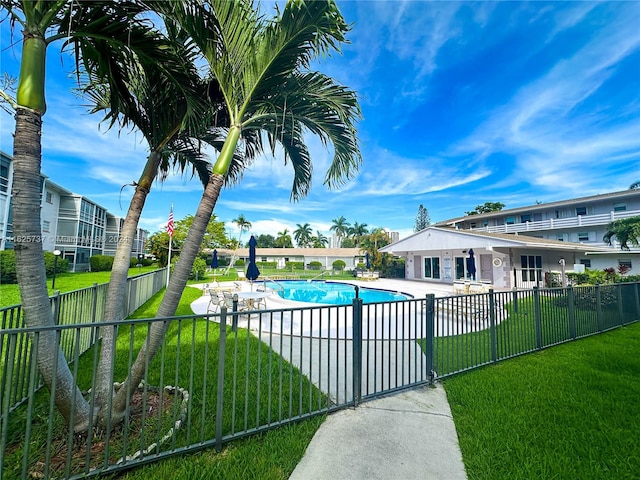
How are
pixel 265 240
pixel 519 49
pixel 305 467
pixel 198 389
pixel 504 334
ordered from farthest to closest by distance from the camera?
pixel 265 240 < pixel 519 49 < pixel 504 334 < pixel 198 389 < pixel 305 467

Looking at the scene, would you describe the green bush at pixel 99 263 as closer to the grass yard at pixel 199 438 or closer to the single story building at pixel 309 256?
the single story building at pixel 309 256

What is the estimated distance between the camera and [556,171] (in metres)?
29.8

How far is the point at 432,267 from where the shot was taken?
76.5 feet

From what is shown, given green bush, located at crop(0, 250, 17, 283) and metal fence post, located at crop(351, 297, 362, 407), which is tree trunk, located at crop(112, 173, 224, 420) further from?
green bush, located at crop(0, 250, 17, 283)

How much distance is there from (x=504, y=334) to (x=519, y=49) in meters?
11.7

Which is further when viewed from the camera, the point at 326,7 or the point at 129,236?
the point at 129,236

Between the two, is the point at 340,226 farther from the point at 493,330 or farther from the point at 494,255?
the point at 493,330

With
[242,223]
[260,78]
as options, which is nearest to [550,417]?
[260,78]

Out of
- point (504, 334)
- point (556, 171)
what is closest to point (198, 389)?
point (504, 334)

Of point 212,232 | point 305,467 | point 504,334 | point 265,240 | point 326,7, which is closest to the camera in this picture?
point 305,467

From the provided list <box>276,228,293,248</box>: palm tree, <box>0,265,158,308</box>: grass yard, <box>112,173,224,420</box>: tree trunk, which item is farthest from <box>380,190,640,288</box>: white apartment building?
<box>276,228,293,248</box>: palm tree

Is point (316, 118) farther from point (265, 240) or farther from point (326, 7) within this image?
point (265, 240)

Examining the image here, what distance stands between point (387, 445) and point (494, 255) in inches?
751

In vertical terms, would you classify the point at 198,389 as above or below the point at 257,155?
below
